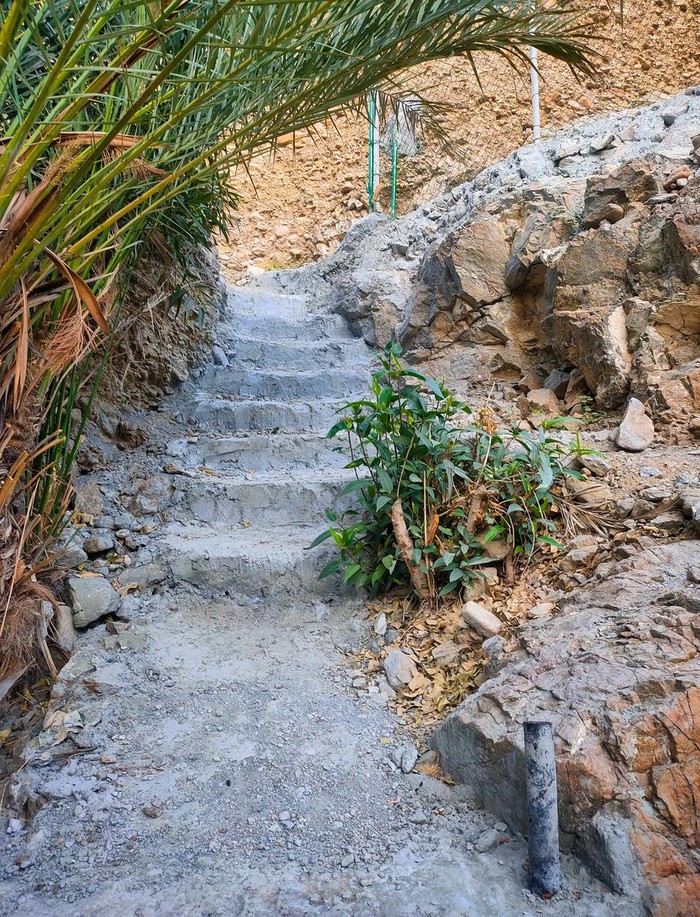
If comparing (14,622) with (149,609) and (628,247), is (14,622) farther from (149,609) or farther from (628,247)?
(628,247)

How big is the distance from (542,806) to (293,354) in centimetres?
431

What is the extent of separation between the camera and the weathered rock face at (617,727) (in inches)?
49.4

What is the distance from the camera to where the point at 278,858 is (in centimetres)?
146

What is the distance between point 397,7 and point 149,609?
2.26 m

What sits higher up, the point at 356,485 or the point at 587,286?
the point at 587,286

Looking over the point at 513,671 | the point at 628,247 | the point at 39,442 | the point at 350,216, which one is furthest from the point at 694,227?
the point at 350,216

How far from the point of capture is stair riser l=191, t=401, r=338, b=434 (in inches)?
161

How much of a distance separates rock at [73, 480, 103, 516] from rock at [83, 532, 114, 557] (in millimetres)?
165

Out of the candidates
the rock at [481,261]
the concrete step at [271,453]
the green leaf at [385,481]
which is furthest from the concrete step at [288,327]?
the green leaf at [385,481]

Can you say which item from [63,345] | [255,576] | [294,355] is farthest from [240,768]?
[294,355]

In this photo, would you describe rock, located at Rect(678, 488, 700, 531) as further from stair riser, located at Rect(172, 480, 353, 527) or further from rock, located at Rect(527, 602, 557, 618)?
stair riser, located at Rect(172, 480, 353, 527)

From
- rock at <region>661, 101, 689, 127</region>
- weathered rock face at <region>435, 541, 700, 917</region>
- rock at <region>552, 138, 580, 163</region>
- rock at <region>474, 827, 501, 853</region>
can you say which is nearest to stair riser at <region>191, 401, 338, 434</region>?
weathered rock face at <region>435, 541, 700, 917</region>

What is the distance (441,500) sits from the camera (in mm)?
2404

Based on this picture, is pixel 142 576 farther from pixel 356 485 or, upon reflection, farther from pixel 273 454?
pixel 273 454
